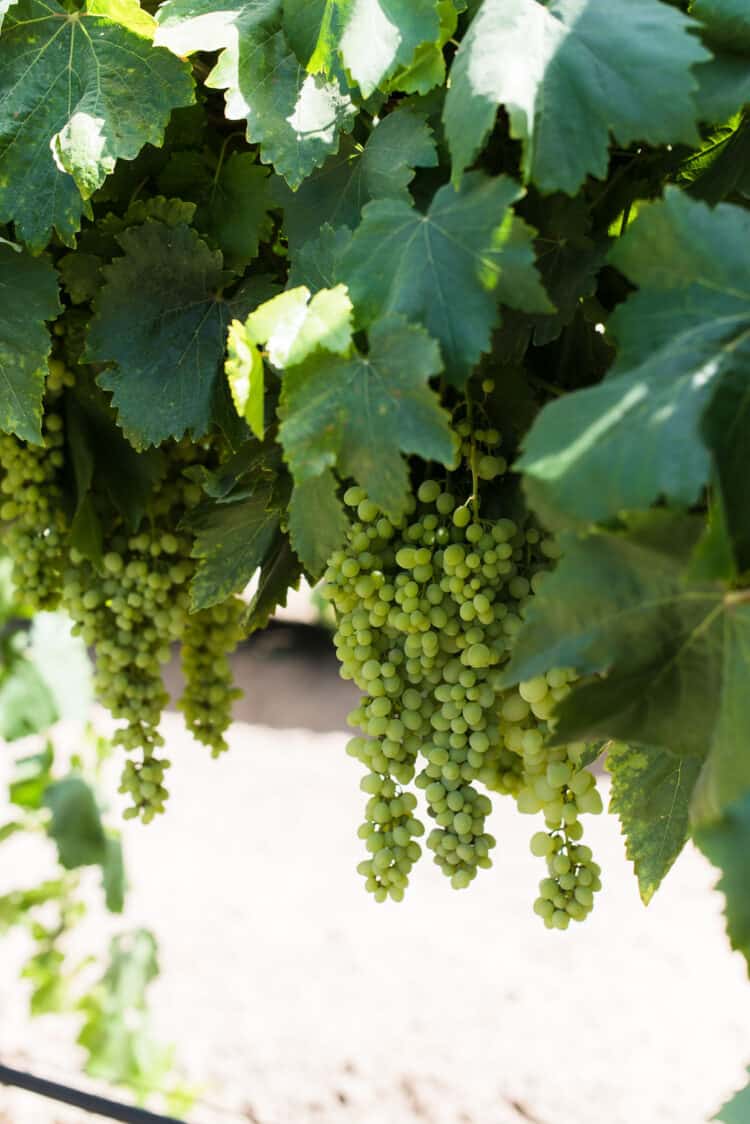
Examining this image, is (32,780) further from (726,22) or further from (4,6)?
(726,22)

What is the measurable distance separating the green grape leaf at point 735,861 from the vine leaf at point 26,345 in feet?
1.24

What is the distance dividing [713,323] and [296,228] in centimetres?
23

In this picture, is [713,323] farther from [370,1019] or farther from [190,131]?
[370,1019]

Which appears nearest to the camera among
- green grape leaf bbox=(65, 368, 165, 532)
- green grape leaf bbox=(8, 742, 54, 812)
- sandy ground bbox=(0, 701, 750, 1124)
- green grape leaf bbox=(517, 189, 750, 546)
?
green grape leaf bbox=(517, 189, 750, 546)

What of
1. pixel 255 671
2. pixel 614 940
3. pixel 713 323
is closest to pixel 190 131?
pixel 713 323

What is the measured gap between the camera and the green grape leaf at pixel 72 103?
53 centimetres

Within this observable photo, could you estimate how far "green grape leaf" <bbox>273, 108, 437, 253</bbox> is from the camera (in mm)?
483

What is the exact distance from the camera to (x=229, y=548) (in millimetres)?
626

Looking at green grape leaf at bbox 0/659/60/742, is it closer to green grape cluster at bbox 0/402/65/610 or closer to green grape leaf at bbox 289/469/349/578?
green grape cluster at bbox 0/402/65/610

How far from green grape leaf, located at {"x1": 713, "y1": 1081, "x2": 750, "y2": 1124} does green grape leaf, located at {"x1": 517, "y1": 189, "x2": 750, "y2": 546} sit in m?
0.28

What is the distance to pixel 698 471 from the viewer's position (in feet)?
1.09

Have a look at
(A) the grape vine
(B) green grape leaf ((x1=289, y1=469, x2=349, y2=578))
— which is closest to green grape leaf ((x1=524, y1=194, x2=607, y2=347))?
(A) the grape vine

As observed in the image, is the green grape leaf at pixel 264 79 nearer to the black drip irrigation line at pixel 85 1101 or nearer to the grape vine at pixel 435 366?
the grape vine at pixel 435 366

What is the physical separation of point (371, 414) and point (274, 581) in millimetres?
245
